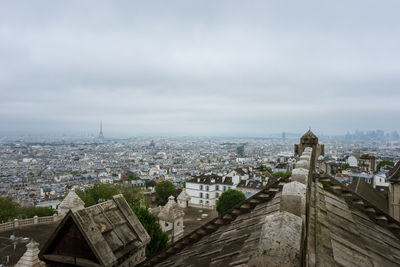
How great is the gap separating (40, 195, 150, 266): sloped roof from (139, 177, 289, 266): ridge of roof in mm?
430

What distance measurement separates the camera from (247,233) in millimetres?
3793

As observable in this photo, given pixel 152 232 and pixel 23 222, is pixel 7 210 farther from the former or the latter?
pixel 152 232

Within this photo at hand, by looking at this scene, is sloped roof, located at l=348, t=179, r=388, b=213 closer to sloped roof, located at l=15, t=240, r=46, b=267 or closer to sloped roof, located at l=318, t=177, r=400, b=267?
sloped roof, located at l=318, t=177, r=400, b=267

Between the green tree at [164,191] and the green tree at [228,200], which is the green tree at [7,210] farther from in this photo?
the green tree at [228,200]

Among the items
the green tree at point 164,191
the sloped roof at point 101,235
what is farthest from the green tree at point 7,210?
the sloped roof at point 101,235

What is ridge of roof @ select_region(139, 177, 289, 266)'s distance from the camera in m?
5.12

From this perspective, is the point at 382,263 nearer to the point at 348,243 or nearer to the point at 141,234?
the point at 348,243

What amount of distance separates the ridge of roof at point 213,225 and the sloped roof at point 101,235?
0.43 m

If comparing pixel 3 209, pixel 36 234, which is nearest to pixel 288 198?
pixel 36 234

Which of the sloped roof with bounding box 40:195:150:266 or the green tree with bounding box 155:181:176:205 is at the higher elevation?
the sloped roof with bounding box 40:195:150:266

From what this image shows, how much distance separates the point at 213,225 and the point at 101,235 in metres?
2.25

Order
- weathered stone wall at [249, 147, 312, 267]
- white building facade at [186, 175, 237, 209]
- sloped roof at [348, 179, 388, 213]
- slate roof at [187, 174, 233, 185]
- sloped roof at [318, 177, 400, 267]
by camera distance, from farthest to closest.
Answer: slate roof at [187, 174, 233, 185] < white building facade at [186, 175, 237, 209] < sloped roof at [348, 179, 388, 213] < sloped roof at [318, 177, 400, 267] < weathered stone wall at [249, 147, 312, 267]

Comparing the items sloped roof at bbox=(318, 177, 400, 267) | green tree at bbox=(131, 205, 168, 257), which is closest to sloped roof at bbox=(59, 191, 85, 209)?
green tree at bbox=(131, 205, 168, 257)

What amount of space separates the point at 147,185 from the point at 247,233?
92.0 metres
